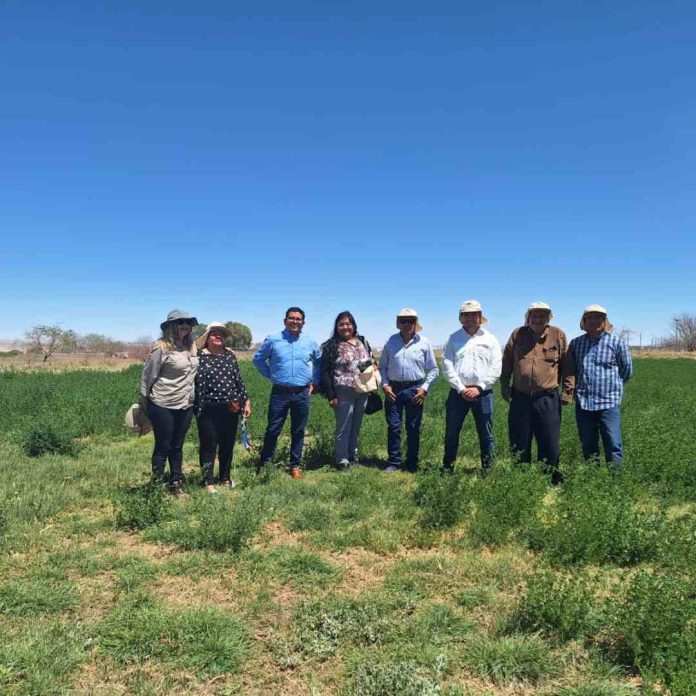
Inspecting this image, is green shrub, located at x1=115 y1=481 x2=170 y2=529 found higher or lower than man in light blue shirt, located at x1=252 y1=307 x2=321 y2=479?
lower

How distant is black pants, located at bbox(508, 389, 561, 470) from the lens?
19.8 feet

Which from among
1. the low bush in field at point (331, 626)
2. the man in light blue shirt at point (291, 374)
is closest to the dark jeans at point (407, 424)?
the man in light blue shirt at point (291, 374)

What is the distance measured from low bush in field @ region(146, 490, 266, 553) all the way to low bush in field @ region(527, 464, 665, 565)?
8.11ft

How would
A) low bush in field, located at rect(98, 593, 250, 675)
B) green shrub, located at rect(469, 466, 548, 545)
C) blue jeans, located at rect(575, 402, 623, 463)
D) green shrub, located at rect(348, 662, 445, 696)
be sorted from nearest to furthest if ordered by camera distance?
green shrub, located at rect(348, 662, 445, 696), low bush in field, located at rect(98, 593, 250, 675), green shrub, located at rect(469, 466, 548, 545), blue jeans, located at rect(575, 402, 623, 463)

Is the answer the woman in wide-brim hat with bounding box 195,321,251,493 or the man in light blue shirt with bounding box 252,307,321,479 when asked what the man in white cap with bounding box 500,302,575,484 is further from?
the woman in wide-brim hat with bounding box 195,321,251,493

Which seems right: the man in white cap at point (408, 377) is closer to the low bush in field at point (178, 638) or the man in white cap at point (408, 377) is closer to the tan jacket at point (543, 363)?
the tan jacket at point (543, 363)

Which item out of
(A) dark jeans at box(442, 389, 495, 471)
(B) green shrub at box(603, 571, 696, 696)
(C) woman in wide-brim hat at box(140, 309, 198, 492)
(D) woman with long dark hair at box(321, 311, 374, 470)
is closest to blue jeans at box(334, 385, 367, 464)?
(D) woman with long dark hair at box(321, 311, 374, 470)

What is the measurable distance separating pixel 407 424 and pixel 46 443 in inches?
223

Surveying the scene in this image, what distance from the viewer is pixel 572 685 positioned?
266 centimetres

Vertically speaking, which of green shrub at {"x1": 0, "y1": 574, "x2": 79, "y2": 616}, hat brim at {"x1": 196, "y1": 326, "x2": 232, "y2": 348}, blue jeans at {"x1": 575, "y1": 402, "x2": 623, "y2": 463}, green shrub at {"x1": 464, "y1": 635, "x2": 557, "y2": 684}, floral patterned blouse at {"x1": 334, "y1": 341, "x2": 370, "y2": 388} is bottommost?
green shrub at {"x1": 464, "y1": 635, "x2": 557, "y2": 684}

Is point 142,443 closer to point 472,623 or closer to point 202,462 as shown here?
point 202,462

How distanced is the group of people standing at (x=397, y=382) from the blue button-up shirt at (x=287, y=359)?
0.04 ft

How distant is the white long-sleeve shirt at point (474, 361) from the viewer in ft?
20.7

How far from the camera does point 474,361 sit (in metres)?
6.35
